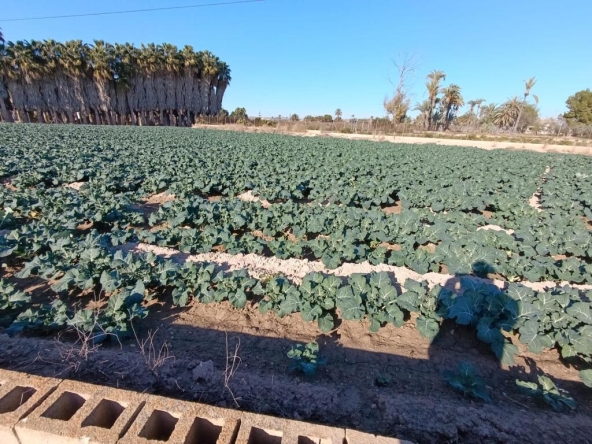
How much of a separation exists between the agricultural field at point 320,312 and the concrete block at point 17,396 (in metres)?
0.58

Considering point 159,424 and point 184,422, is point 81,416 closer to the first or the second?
point 159,424

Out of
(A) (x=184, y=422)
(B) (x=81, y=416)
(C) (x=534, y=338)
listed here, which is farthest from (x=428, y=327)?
(B) (x=81, y=416)

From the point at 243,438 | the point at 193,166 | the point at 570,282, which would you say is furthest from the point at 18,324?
the point at 193,166

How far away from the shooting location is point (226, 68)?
5741 cm

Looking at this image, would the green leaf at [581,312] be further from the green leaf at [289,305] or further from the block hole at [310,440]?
the block hole at [310,440]

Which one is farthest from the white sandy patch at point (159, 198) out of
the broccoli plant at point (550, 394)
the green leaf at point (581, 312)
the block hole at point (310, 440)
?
the green leaf at point (581, 312)

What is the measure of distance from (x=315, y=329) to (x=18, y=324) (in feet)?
10.7

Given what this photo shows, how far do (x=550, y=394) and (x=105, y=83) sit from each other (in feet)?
194

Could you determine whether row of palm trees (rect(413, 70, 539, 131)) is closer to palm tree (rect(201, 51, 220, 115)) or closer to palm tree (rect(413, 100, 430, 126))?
palm tree (rect(413, 100, 430, 126))

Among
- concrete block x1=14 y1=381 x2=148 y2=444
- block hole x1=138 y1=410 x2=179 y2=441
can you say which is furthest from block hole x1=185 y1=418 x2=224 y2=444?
concrete block x1=14 y1=381 x2=148 y2=444

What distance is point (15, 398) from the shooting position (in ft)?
6.19

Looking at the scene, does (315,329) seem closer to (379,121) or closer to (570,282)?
(570,282)

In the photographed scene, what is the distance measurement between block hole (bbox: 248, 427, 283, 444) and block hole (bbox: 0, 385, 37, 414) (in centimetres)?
152

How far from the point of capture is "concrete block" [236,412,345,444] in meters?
1.66
